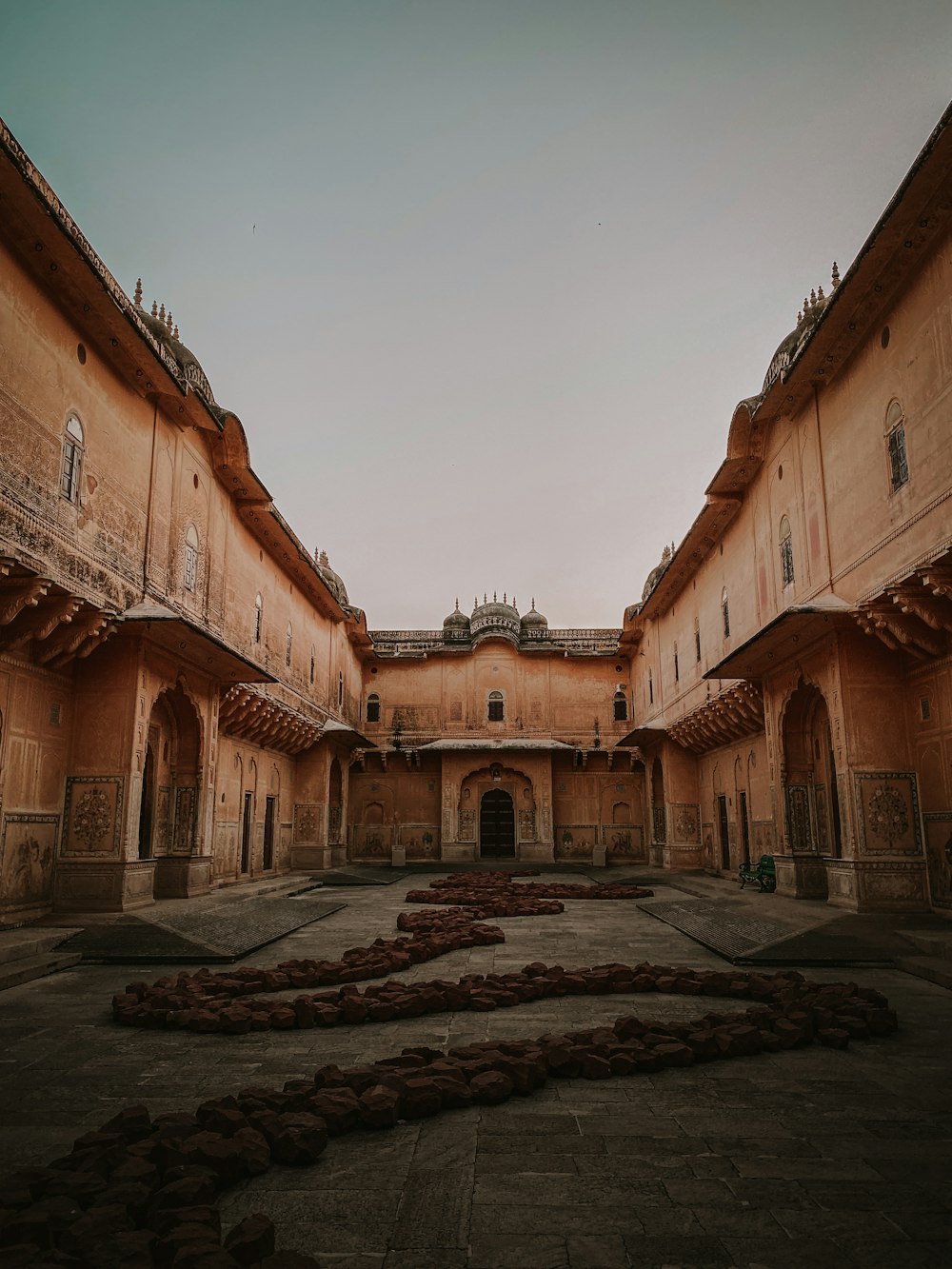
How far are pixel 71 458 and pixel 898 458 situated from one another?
10.8 metres

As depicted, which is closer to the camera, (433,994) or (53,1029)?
(53,1029)

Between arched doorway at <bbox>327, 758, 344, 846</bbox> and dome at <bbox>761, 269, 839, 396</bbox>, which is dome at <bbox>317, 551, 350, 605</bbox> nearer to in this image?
arched doorway at <bbox>327, 758, 344, 846</bbox>

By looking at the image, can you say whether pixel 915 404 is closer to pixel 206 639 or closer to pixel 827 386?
pixel 827 386

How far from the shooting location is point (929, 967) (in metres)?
8.94

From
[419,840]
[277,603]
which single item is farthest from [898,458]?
[419,840]

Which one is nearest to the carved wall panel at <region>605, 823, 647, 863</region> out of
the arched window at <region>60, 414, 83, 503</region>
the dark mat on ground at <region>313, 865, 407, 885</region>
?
the dark mat on ground at <region>313, 865, 407, 885</region>

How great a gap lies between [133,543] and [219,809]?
6.96 meters

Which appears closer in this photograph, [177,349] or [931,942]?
[931,942]

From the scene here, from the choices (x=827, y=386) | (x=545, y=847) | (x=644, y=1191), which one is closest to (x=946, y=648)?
(x=827, y=386)

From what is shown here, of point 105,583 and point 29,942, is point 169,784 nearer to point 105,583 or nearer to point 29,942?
point 105,583

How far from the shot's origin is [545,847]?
97.8ft

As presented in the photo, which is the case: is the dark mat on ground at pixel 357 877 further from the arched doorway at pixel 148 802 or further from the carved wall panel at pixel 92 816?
the carved wall panel at pixel 92 816

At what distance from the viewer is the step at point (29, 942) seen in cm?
939

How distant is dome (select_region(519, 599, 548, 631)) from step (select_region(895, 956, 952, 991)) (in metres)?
24.0
